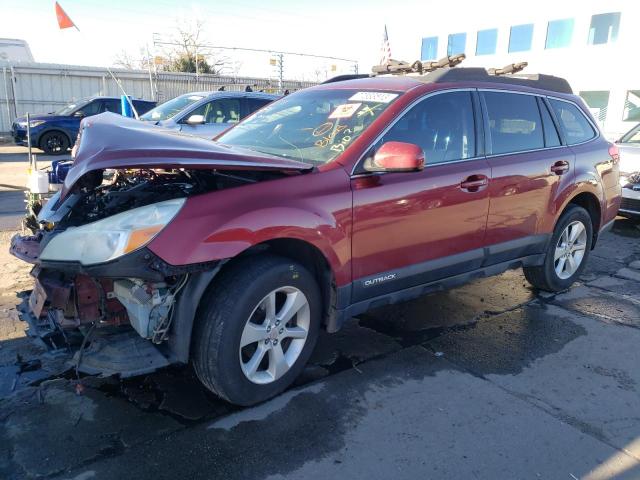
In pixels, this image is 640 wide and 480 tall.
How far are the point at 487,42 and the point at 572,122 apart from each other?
2407 cm

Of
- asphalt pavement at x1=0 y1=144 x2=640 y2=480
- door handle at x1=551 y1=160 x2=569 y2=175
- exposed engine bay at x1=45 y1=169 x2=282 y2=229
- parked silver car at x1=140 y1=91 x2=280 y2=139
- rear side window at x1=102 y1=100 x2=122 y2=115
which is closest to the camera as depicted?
asphalt pavement at x1=0 y1=144 x2=640 y2=480

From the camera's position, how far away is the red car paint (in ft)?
8.78

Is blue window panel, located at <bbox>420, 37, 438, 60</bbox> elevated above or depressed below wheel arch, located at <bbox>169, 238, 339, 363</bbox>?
above

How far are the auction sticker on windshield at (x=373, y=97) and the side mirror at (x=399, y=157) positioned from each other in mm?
563

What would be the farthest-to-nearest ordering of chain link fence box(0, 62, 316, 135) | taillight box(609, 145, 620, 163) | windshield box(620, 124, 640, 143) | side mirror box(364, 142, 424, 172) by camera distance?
chain link fence box(0, 62, 316, 135) < windshield box(620, 124, 640, 143) < taillight box(609, 145, 620, 163) < side mirror box(364, 142, 424, 172)

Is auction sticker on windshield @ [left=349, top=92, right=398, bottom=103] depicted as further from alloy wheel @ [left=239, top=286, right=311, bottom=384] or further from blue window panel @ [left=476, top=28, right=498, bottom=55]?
blue window panel @ [left=476, top=28, right=498, bottom=55]

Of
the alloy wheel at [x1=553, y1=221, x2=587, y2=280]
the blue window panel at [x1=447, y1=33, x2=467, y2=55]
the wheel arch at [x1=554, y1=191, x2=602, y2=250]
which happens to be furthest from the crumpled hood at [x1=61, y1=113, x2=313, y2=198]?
the blue window panel at [x1=447, y1=33, x2=467, y2=55]

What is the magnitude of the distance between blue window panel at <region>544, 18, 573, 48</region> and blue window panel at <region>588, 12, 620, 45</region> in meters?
0.96

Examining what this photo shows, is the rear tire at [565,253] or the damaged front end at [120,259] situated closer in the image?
the damaged front end at [120,259]

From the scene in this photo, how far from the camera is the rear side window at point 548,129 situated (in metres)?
4.52

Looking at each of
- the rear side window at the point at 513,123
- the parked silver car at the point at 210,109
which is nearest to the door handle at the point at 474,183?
the rear side window at the point at 513,123

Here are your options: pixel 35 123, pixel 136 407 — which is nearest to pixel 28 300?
pixel 136 407

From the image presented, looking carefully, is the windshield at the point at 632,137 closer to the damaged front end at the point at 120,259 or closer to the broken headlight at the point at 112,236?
the damaged front end at the point at 120,259

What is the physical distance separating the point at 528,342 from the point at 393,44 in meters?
30.4
